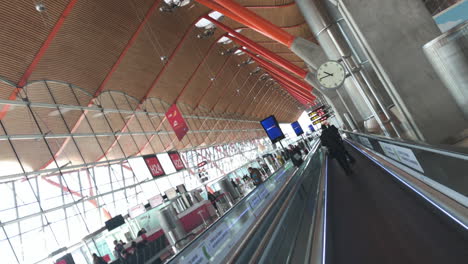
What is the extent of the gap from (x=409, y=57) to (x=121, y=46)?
61.8 feet

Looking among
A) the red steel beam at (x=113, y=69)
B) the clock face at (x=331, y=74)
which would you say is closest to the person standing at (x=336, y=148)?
the clock face at (x=331, y=74)

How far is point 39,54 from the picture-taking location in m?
17.9

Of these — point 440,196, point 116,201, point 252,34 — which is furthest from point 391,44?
point 252,34

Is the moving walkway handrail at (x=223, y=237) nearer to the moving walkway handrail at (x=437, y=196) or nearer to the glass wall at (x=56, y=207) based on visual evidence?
the moving walkway handrail at (x=437, y=196)

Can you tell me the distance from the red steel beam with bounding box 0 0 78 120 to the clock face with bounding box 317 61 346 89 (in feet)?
39.7

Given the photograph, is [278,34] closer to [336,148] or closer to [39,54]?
[336,148]

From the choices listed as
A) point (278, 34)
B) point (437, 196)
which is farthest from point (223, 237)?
point (278, 34)

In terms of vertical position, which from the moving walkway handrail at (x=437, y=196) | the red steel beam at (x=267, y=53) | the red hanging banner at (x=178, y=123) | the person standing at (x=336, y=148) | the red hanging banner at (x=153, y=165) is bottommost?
the moving walkway handrail at (x=437, y=196)

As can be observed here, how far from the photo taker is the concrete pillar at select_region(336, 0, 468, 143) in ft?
25.1

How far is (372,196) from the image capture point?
6406 mm

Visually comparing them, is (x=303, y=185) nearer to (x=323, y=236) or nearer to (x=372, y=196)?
(x=372, y=196)

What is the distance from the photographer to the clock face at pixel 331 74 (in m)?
11.0

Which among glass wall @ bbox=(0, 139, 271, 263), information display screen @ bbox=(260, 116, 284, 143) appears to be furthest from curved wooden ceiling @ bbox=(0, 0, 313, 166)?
information display screen @ bbox=(260, 116, 284, 143)

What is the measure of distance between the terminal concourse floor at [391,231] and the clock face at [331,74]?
16.2 ft
